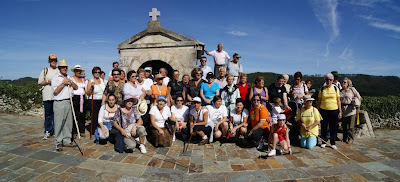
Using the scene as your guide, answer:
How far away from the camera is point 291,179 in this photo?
3.59 meters

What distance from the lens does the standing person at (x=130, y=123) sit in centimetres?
486

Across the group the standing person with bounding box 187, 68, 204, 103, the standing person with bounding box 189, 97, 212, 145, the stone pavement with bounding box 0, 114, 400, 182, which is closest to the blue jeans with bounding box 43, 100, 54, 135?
the stone pavement with bounding box 0, 114, 400, 182

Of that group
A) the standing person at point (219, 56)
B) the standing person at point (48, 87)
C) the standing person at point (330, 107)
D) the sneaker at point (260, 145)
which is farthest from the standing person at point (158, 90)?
the standing person at point (330, 107)

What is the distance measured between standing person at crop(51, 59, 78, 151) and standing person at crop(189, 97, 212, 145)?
115 inches

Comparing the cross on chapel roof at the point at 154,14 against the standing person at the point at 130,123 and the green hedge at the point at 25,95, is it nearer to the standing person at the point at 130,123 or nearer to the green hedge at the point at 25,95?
the standing person at the point at 130,123

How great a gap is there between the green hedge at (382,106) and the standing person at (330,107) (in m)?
3.97

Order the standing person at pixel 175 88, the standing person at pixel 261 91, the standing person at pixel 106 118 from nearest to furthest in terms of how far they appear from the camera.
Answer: the standing person at pixel 106 118 → the standing person at pixel 261 91 → the standing person at pixel 175 88

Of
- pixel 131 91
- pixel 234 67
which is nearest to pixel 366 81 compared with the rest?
pixel 234 67

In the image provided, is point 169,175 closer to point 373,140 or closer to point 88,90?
A: point 88,90

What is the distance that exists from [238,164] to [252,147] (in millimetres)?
1169

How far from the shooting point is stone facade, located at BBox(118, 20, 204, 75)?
7727mm

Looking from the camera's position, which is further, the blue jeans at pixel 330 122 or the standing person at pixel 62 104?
the blue jeans at pixel 330 122

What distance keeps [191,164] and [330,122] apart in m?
3.90

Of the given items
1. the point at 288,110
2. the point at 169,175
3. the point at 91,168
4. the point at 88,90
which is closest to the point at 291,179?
the point at 169,175
